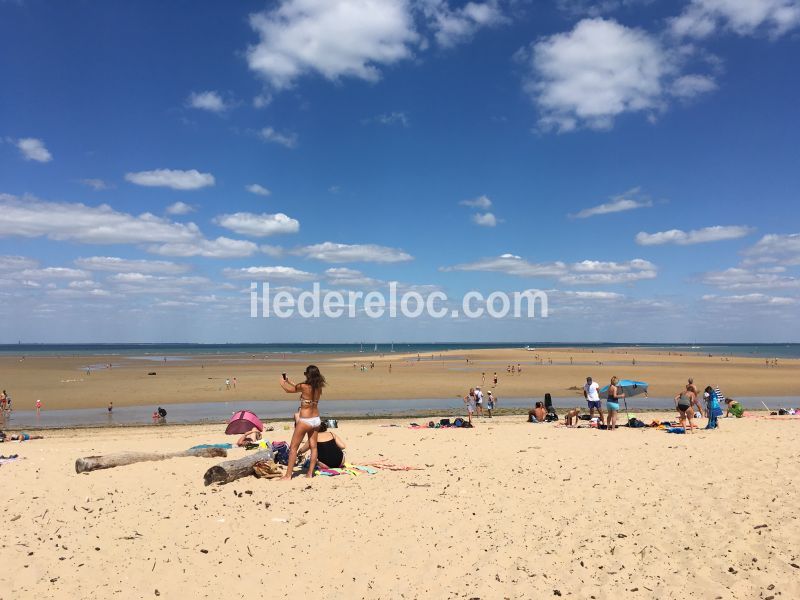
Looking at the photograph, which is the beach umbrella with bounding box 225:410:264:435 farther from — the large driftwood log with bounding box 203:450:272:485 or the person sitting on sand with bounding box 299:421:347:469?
the large driftwood log with bounding box 203:450:272:485

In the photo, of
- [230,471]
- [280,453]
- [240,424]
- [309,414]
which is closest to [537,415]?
[240,424]

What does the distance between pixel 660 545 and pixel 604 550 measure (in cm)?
68

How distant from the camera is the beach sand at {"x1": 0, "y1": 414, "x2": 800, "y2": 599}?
558 centimetres

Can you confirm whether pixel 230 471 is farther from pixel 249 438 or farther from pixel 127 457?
pixel 249 438

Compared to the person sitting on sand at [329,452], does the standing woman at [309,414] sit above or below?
above

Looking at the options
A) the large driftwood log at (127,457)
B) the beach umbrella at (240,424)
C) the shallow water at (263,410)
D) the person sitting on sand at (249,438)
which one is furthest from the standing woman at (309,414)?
the shallow water at (263,410)

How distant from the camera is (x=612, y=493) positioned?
8.16 m

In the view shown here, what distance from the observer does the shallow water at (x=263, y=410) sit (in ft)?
80.4

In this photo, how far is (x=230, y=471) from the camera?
895 centimetres

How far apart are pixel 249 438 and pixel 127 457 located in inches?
140

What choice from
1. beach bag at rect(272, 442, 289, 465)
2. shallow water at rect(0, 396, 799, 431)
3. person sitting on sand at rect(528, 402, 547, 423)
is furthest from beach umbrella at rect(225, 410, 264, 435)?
person sitting on sand at rect(528, 402, 547, 423)

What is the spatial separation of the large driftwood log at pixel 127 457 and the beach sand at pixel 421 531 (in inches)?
9.2

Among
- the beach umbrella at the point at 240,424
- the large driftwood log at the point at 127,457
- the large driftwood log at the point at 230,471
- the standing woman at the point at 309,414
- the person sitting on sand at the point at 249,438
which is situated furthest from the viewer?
the beach umbrella at the point at 240,424

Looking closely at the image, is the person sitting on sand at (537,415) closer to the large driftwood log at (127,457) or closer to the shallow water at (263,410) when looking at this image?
the shallow water at (263,410)
